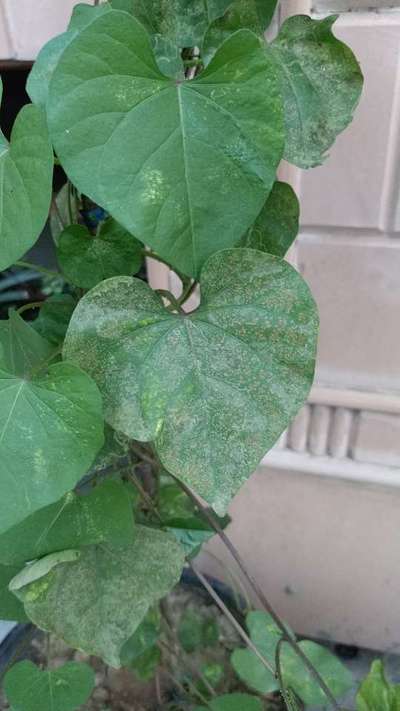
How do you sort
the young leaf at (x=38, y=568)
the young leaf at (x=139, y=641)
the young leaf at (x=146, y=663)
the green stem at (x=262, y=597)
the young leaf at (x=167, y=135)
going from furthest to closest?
the young leaf at (x=146, y=663) < the young leaf at (x=139, y=641) < the green stem at (x=262, y=597) < the young leaf at (x=38, y=568) < the young leaf at (x=167, y=135)

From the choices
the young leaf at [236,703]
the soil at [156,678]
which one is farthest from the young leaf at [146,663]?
the young leaf at [236,703]

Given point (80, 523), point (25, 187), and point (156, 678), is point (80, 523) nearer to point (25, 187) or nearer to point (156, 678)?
point (25, 187)

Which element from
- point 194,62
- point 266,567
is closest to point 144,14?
point 194,62

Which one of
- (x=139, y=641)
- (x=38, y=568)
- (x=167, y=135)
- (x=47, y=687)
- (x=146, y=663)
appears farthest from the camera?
(x=146, y=663)

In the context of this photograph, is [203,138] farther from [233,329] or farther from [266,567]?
[266,567]

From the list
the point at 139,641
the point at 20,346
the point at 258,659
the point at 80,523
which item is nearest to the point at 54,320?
the point at 20,346

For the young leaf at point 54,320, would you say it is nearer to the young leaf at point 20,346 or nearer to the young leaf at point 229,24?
the young leaf at point 20,346
